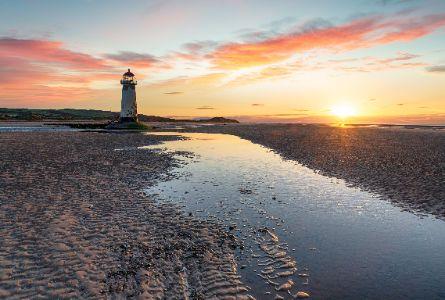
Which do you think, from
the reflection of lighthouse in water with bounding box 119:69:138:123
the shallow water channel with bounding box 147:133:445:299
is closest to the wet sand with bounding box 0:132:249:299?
the shallow water channel with bounding box 147:133:445:299

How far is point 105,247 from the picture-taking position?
10094 mm

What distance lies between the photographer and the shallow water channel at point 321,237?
8.20m

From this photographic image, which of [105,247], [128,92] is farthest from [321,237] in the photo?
[128,92]

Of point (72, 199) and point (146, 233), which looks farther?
point (72, 199)

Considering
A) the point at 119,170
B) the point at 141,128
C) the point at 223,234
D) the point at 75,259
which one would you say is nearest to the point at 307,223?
the point at 223,234

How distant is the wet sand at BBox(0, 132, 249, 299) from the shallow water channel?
38.4 inches

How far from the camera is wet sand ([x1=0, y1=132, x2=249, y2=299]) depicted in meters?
7.76

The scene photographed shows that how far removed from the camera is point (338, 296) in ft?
25.0

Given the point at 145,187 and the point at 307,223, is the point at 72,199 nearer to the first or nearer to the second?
the point at 145,187

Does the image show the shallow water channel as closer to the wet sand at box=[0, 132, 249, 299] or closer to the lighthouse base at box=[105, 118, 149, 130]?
the wet sand at box=[0, 132, 249, 299]

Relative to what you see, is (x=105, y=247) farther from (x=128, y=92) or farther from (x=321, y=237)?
(x=128, y=92)

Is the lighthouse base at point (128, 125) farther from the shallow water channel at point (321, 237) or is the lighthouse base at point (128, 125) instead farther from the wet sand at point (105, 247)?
the wet sand at point (105, 247)

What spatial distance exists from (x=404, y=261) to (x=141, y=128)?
81.2 m

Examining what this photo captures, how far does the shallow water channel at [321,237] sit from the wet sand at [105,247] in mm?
976
